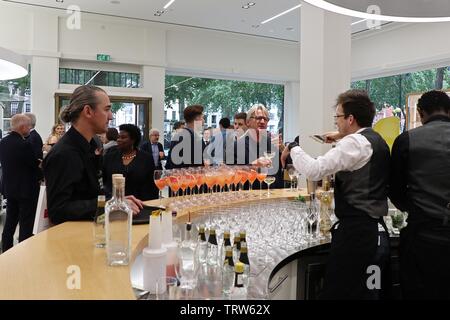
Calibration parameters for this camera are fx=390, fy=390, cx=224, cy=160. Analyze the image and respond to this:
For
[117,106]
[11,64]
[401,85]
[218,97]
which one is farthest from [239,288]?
[218,97]

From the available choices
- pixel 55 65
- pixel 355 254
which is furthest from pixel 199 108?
pixel 55 65

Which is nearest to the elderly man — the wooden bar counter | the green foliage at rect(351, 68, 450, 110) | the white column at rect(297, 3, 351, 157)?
the white column at rect(297, 3, 351, 157)

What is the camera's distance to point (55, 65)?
7969 millimetres

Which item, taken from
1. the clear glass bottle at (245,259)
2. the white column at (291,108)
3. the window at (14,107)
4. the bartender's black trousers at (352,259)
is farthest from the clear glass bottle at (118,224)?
the white column at (291,108)

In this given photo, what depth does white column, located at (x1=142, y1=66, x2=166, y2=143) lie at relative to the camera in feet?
29.0

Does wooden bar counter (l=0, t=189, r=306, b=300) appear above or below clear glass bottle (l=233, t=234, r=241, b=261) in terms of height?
above

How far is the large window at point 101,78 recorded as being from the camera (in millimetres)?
8305

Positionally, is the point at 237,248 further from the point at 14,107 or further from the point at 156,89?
the point at 14,107

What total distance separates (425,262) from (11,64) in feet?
15.5

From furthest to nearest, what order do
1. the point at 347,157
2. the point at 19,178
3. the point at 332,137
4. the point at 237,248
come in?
the point at 19,178 < the point at 332,137 < the point at 347,157 < the point at 237,248

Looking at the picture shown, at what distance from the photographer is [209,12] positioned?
7.87 m

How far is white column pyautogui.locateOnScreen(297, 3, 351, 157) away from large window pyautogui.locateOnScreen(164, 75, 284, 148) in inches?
237

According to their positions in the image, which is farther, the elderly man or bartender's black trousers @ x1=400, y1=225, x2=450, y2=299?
the elderly man

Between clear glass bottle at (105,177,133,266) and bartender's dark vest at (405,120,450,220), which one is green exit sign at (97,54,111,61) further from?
clear glass bottle at (105,177,133,266)
